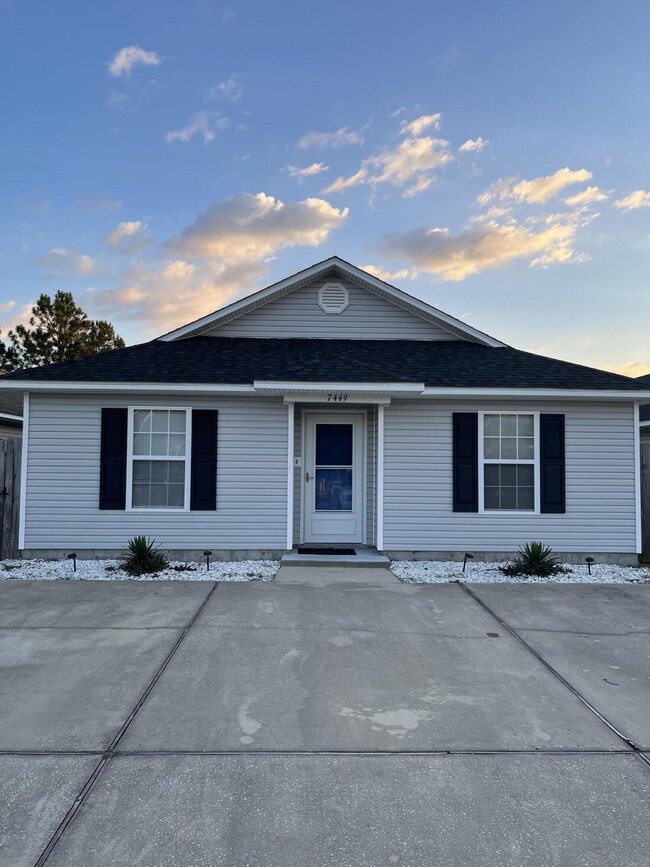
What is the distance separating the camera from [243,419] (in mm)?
8289

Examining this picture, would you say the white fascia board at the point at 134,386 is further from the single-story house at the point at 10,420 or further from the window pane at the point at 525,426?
the single-story house at the point at 10,420

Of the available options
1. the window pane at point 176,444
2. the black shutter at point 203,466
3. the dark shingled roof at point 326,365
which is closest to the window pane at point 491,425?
the dark shingled roof at point 326,365

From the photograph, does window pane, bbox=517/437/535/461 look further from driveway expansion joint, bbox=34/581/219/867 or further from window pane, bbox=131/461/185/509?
driveway expansion joint, bbox=34/581/219/867

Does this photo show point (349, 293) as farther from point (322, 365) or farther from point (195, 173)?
point (195, 173)

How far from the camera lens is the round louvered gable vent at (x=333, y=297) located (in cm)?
984

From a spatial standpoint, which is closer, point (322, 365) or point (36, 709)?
point (36, 709)

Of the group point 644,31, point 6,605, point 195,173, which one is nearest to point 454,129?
point 644,31

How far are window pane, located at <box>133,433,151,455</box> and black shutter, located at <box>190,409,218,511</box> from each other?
27.5 inches

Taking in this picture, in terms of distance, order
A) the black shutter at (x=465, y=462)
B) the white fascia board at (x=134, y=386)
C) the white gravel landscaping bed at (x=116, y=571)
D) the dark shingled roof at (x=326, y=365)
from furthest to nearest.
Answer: the black shutter at (x=465, y=462) → the dark shingled roof at (x=326, y=365) → the white fascia board at (x=134, y=386) → the white gravel landscaping bed at (x=116, y=571)

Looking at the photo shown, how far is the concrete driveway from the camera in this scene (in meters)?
2.28

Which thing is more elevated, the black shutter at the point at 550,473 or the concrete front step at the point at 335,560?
the black shutter at the point at 550,473

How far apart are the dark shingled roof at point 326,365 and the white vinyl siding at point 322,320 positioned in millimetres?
178

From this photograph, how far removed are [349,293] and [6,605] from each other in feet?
23.7

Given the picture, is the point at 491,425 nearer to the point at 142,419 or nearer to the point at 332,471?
the point at 332,471
